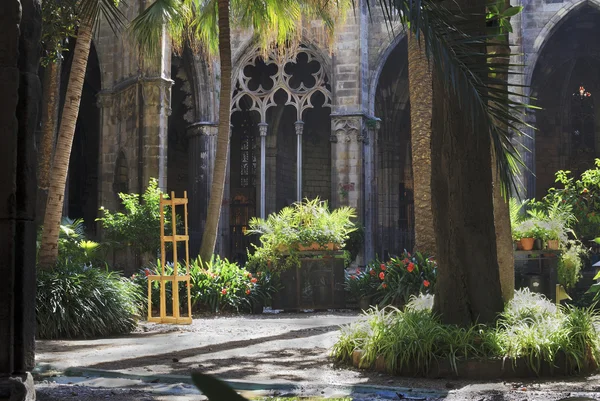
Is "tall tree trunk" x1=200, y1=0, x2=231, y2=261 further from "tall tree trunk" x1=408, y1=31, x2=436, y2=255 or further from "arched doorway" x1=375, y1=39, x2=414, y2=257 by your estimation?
"arched doorway" x1=375, y1=39, x2=414, y2=257

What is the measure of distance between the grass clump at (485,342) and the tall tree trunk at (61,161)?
4.81 m

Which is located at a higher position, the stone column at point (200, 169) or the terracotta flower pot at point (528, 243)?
the stone column at point (200, 169)

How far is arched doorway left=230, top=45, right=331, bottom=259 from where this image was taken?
25.3 metres

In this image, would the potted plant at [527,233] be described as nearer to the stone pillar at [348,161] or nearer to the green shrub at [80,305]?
the green shrub at [80,305]

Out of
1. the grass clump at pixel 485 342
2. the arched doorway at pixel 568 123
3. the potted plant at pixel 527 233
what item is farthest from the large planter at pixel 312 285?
the arched doorway at pixel 568 123

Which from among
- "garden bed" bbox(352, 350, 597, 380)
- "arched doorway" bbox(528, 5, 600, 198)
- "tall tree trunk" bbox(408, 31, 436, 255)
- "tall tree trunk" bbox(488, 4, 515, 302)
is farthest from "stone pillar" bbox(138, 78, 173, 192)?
"arched doorway" bbox(528, 5, 600, 198)

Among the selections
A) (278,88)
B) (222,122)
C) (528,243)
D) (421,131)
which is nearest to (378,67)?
(278,88)

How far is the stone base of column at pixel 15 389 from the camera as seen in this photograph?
15.1 feet

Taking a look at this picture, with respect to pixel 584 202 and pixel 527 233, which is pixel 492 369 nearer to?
pixel 527 233

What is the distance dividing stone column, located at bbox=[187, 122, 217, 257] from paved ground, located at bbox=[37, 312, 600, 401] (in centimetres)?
1135

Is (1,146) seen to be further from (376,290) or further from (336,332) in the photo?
(376,290)

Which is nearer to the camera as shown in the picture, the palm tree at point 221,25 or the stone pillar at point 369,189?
the palm tree at point 221,25

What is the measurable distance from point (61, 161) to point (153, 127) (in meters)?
8.08

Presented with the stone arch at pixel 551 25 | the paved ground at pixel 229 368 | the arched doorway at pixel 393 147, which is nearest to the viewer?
the paved ground at pixel 229 368
